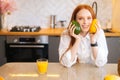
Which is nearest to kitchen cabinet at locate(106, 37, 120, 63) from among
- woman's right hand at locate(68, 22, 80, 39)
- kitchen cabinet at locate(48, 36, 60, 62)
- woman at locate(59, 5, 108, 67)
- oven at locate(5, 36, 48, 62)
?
kitchen cabinet at locate(48, 36, 60, 62)

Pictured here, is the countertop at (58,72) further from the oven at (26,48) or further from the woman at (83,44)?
the oven at (26,48)

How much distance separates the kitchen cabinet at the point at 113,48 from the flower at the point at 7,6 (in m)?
1.57

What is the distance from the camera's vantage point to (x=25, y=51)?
3287 mm

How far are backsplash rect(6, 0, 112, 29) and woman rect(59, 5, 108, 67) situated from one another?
Answer: 5.31ft

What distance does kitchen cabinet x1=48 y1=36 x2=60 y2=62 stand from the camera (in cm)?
321

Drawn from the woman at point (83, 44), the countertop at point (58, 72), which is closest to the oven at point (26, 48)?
the woman at point (83, 44)

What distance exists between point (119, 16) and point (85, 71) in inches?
69.4

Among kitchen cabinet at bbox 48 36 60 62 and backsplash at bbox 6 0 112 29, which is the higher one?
backsplash at bbox 6 0 112 29

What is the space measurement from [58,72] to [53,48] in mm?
1617

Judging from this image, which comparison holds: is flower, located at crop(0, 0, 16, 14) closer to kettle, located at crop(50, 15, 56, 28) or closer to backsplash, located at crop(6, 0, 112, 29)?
backsplash, located at crop(6, 0, 112, 29)

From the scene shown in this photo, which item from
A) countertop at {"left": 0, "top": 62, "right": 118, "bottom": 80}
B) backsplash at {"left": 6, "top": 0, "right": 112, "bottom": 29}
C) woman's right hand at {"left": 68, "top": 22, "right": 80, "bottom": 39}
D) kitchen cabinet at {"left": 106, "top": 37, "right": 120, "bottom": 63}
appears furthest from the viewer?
backsplash at {"left": 6, "top": 0, "right": 112, "bottom": 29}

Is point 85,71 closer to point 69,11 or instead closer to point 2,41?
point 2,41

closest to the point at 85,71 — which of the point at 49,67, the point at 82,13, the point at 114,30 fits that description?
the point at 49,67

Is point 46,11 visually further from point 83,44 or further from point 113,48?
point 83,44
